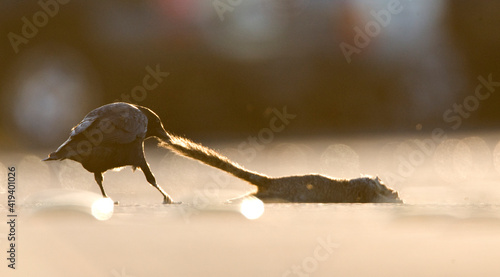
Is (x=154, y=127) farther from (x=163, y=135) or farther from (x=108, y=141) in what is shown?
(x=108, y=141)

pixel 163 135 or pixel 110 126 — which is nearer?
pixel 110 126

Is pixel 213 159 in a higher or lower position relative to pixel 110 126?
higher

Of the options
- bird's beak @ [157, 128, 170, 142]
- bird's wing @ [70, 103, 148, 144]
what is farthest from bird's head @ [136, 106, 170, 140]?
bird's wing @ [70, 103, 148, 144]

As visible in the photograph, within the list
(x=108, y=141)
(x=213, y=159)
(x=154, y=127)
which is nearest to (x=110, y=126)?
(x=108, y=141)

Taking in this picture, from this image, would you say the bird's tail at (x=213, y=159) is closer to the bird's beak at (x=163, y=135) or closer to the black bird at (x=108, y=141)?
the bird's beak at (x=163, y=135)

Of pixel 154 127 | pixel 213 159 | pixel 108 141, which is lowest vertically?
pixel 108 141

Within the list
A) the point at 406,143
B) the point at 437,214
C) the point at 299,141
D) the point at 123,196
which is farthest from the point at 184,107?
the point at 437,214

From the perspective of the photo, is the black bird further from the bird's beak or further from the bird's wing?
the bird's beak

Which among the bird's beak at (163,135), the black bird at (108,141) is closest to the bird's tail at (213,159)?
the bird's beak at (163,135)
